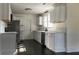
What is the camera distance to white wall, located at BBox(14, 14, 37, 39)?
9.54ft

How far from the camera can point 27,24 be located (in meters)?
2.95

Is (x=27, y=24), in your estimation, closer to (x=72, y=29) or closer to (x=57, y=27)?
(x=57, y=27)

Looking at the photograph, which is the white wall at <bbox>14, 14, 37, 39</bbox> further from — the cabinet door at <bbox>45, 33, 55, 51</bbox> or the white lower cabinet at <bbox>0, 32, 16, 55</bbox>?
the cabinet door at <bbox>45, 33, 55, 51</bbox>

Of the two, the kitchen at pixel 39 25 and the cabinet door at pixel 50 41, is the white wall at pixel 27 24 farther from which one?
the cabinet door at pixel 50 41

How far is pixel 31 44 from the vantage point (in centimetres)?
310

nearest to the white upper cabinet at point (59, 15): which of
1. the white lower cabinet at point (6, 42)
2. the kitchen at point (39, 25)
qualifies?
the kitchen at point (39, 25)

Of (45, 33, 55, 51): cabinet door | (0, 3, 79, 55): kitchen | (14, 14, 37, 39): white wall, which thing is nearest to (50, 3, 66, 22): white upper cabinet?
(0, 3, 79, 55): kitchen

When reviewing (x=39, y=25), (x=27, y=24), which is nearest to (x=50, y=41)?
(x=39, y=25)

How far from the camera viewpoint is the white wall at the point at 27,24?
2.91m

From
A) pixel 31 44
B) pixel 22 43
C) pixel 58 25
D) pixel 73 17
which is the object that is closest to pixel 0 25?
pixel 22 43

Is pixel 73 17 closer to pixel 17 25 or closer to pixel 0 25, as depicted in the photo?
pixel 17 25

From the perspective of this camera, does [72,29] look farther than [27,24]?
Yes
